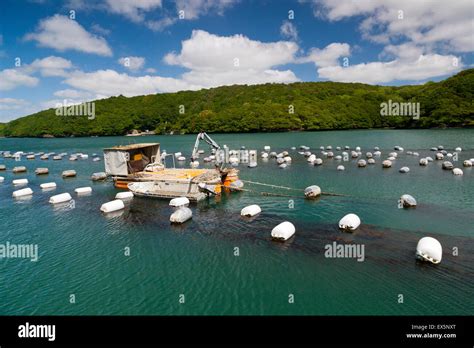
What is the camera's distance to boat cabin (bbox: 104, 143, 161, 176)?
171 feet

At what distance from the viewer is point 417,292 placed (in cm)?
2002

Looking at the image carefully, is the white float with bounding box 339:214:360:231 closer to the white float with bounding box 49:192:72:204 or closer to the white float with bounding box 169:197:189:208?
the white float with bounding box 169:197:189:208

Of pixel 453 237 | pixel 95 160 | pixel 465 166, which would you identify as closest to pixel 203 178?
pixel 453 237

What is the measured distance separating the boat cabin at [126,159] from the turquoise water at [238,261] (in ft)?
33.6

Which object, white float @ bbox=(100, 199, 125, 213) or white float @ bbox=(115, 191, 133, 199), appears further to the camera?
A: white float @ bbox=(115, 191, 133, 199)

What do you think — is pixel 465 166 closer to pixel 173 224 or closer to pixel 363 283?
pixel 363 283

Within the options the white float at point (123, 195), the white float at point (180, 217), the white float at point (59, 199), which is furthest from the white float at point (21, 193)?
the white float at point (180, 217)

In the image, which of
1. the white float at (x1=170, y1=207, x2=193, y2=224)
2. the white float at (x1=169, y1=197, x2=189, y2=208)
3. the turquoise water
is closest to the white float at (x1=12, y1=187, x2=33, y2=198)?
the turquoise water

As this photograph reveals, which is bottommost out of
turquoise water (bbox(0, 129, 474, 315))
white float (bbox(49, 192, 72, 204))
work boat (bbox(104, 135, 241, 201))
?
turquoise water (bbox(0, 129, 474, 315))

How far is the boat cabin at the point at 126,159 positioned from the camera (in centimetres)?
5212

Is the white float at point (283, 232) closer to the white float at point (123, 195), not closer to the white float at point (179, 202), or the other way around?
the white float at point (179, 202)

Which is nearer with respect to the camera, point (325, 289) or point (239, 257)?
point (325, 289)

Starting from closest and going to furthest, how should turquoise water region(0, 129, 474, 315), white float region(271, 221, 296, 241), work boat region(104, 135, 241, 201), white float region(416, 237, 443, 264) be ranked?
turquoise water region(0, 129, 474, 315)
white float region(416, 237, 443, 264)
white float region(271, 221, 296, 241)
work boat region(104, 135, 241, 201)

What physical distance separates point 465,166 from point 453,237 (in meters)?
46.6
